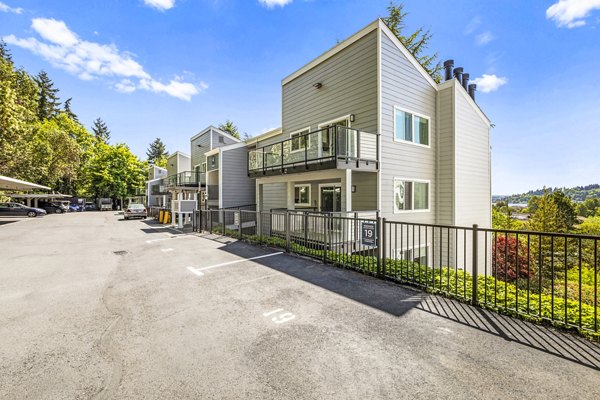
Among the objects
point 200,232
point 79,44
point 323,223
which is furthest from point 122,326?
point 79,44

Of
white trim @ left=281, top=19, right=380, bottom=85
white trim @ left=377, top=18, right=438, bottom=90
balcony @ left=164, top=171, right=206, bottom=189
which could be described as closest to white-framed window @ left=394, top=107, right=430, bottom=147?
white trim @ left=377, top=18, right=438, bottom=90

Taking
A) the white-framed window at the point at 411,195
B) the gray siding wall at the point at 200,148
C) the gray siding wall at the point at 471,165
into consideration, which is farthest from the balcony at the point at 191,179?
the gray siding wall at the point at 471,165

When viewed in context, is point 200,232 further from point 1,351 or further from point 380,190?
point 1,351

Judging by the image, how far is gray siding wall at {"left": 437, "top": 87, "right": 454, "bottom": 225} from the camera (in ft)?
37.3

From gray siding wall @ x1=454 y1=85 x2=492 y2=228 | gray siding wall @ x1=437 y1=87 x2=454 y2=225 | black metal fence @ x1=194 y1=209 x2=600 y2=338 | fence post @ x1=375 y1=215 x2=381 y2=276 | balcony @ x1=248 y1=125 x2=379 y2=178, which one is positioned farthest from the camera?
gray siding wall @ x1=454 y1=85 x2=492 y2=228

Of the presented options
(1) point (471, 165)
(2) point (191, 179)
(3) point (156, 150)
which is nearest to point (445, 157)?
(1) point (471, 165)

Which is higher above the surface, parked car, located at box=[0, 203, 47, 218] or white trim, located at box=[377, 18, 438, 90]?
white trim, located at box=[377, 18, 438, 90]

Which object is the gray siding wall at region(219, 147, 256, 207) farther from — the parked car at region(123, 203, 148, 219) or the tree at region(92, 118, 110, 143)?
the tree at region(92, 118, 110, 143)

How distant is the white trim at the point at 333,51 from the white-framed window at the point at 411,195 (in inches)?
242

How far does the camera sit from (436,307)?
4.13 m

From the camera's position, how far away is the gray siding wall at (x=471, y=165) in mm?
11622

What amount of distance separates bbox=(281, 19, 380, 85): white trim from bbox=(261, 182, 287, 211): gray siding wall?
238 inches

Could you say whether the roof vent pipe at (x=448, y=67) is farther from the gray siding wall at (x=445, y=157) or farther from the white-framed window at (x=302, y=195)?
the white-framed window at (x=302, y=195)

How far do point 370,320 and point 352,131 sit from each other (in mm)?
7228
